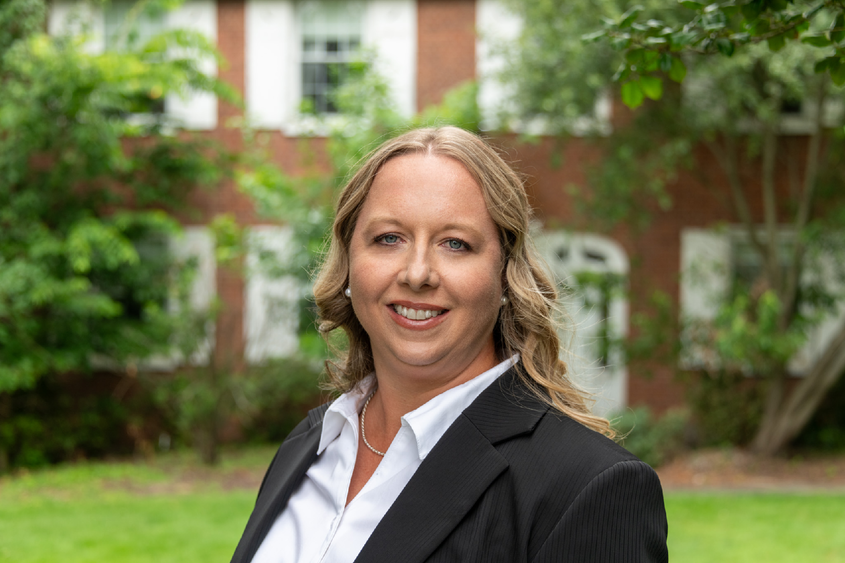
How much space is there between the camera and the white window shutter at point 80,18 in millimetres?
10766

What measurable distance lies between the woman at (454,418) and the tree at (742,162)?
698 cm

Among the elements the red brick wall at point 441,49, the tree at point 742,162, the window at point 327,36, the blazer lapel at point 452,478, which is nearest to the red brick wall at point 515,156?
the red brick wall at point 441,49

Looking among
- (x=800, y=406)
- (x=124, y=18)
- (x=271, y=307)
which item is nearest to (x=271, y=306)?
(x=271, y=307)

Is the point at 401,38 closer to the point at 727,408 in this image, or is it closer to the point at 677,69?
the point at 727,408

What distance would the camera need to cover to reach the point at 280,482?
2.22 meters

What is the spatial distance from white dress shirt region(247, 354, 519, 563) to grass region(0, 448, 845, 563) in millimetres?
4789

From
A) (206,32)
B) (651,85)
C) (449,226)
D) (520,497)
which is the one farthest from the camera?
(206,32)

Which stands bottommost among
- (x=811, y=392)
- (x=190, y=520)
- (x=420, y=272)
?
(x=190, y=520)

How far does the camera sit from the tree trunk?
10219 mm

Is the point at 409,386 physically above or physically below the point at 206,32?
below

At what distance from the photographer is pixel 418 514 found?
1716 millimetres

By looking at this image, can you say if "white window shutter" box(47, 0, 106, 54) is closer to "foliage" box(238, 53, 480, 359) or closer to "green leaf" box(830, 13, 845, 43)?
"foliage" box(238, 53, 480, 359)

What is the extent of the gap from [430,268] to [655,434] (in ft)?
32.8

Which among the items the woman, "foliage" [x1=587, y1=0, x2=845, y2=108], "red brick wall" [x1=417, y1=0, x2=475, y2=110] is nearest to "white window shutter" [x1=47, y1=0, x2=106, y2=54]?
"red brick wall" [x1=417, y1=0, x2=475, y2=110]
